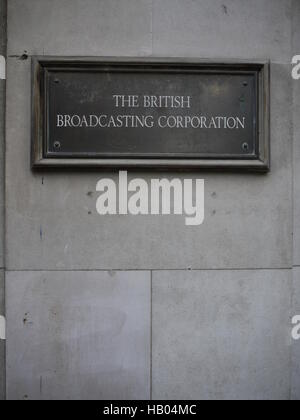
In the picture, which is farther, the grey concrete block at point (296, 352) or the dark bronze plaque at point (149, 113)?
the grey concrete block at point (296, 352)

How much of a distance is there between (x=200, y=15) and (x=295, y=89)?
108 centimetres

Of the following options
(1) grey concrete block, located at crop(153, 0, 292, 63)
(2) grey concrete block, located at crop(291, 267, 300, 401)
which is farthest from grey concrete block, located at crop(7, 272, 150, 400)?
(1) grey concrete block, located at crop(153, 0, 292, 63)

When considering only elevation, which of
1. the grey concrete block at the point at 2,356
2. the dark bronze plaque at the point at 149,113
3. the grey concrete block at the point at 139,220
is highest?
the dark bronze plaque at the point at 149,113

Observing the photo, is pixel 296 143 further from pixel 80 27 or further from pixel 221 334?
pixel 80 27

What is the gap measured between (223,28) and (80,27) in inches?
49.7

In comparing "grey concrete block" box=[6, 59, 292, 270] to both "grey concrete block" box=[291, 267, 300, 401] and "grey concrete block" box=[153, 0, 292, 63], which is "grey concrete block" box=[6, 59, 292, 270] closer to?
"grey concrete block" box=[291, 267, 300, 401]

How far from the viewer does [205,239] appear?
3711mm

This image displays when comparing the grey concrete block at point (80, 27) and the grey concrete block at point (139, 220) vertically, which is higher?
the grey concrete block at point (80, 27)

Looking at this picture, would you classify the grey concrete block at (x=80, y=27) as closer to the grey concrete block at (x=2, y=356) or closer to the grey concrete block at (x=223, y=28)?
the grey concrete block at (x=223, y=28)

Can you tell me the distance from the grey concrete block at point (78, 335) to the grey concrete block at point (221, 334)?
0.18 meters

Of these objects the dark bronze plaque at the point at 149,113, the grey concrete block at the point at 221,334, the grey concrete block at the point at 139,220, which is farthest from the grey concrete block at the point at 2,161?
the grey concrete block at the point at 221,334

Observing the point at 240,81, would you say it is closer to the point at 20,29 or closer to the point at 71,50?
the point at 71,50

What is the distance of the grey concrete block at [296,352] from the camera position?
12.3 feet

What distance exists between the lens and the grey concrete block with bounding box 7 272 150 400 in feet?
12.0
